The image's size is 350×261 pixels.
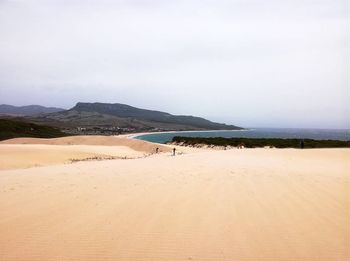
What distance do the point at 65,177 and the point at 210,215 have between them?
6.24 m

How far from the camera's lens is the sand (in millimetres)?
4512

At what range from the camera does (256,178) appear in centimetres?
1008

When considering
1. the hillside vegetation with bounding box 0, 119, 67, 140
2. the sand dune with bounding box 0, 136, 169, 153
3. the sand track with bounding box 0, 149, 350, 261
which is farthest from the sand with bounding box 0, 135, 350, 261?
the hillside vegetation with bounding box 0, 119, 67, 140

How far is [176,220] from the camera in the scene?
226 inches

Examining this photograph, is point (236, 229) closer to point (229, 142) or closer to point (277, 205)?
point (277, 205)

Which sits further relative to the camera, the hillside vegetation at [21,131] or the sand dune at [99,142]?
the hillside vegetation at [21,131]

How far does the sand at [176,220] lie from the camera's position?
4512 mm

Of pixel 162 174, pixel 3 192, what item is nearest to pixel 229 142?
pixel 162 174

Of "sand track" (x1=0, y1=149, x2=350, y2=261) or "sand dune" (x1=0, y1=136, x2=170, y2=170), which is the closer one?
"sand track" (x1=0, y1=149, x2=350, y2=261)

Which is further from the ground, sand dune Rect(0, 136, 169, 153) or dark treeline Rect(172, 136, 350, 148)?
dark treeline Rect(172, 136, 350, 148)

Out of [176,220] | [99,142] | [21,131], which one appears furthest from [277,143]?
[21,131]

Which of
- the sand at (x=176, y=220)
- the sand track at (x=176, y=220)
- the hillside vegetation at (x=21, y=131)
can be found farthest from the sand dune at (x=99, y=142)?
the sand at (x=176, y=220)

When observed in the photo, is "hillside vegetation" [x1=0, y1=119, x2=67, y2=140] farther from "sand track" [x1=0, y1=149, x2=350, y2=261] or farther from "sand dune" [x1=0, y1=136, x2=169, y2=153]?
"sand track" [x1=0, y1=149, x2=350, y2=261]

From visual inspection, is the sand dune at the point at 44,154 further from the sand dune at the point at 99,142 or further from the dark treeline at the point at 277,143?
the dark treeline at the point at 277,143
